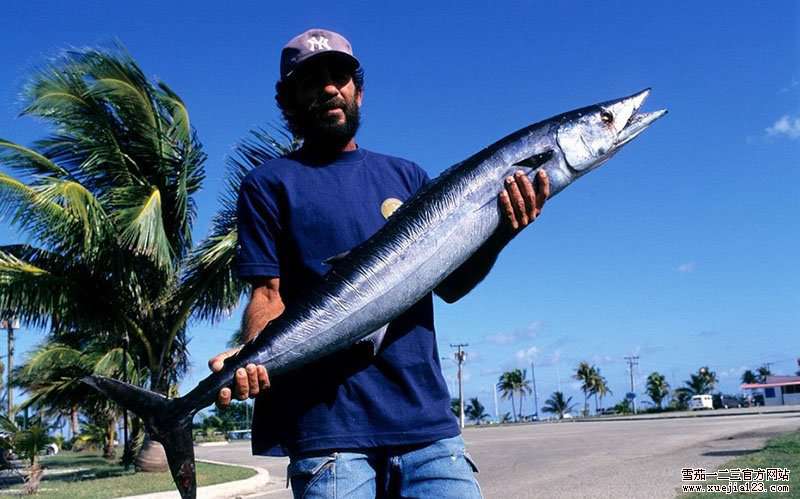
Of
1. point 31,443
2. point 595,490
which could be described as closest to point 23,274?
point 31,443

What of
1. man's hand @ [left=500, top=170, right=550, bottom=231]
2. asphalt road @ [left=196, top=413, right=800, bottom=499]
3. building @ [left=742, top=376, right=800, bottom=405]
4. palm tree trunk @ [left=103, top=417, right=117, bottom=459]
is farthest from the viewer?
building @ [left=742, top=376, right=800, bottom=405]

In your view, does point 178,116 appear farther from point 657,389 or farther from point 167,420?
point 657,389

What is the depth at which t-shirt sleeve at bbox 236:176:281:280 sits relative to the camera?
2.48 meters

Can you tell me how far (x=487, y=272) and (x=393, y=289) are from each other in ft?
1.59

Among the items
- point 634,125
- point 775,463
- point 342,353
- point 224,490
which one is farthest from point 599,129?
point 224,490

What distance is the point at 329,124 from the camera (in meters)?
2.62

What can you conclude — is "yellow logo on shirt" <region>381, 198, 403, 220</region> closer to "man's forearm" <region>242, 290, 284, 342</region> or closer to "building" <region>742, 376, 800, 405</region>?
"man's forearm" <region>242, 290, 284, 342</region>

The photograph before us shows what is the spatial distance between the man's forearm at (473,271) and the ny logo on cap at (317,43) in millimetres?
874

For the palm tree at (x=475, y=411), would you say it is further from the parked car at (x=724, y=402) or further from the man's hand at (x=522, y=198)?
the man's hand at (x=522, y=198)

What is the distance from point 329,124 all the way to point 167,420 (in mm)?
1117

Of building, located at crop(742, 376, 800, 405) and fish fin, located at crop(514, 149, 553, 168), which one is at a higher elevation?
fish fin, located at crop(514, 149, 553, 168)

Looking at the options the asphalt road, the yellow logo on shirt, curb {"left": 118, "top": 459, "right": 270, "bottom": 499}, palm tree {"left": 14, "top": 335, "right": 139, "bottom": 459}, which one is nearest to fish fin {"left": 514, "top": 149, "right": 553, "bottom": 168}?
the yellow logo on shirt

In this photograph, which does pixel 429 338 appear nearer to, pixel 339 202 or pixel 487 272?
pixel 487 272

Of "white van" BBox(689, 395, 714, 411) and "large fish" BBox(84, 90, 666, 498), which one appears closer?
"large fish" BBox(84, 90, 666, 498)
